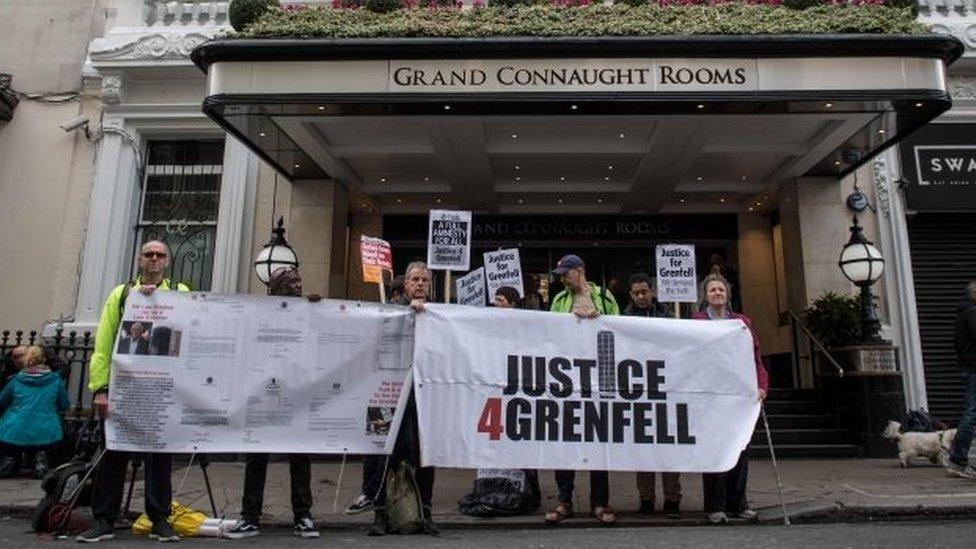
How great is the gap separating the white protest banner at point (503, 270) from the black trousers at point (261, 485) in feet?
10.7

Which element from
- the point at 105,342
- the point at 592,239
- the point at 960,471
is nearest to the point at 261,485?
the point at 105,342

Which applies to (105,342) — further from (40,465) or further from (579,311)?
(40,465)

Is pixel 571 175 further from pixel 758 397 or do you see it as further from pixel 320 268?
pixel 758 397

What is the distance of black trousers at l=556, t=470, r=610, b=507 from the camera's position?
559 cm

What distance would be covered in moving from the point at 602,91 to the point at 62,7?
1022 centimetres

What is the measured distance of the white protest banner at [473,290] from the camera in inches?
307

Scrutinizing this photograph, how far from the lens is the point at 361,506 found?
6000 millimetres

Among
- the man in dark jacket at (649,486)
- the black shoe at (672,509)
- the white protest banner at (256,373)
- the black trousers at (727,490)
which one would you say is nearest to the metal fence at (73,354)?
the white protest banner at (256,373)

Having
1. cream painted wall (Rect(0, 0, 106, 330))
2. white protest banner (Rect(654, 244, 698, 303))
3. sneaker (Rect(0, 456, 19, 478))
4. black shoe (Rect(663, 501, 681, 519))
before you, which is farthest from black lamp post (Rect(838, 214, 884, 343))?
cream painted wall (Rect(0, 0, 106, 330))

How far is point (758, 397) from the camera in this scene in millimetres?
5664

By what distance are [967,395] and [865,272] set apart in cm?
273

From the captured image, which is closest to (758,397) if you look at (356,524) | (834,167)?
(356,524)

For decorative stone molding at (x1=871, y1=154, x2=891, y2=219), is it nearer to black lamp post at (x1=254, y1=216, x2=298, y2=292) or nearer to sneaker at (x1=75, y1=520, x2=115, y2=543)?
black lamp post at (x1=254, y1=216, x2=298, y2=292)

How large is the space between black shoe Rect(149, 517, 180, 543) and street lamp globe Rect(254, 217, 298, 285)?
5624mm
